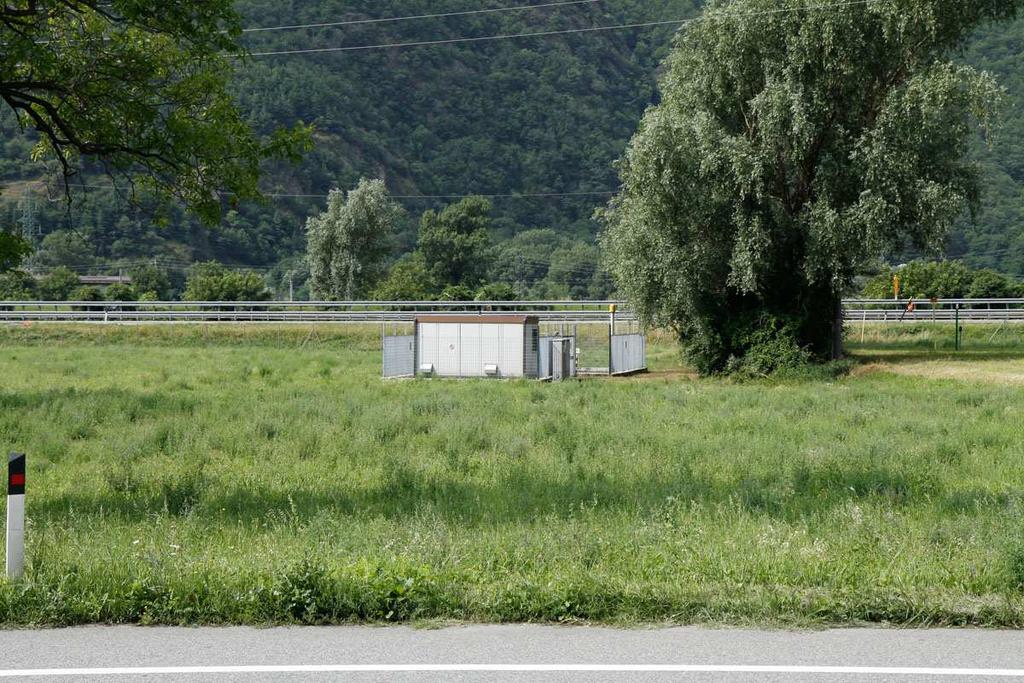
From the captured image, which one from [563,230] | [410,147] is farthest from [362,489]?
[410,147]

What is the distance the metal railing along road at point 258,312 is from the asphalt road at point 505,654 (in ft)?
167

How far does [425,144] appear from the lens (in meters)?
174

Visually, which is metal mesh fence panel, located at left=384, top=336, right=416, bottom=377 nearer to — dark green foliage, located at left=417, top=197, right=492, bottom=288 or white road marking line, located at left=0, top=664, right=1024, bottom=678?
white road marking line, located at left=0, top=664, right=1024, bottom=678

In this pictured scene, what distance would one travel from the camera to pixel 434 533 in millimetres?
9000

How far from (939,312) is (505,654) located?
57423 millimetres

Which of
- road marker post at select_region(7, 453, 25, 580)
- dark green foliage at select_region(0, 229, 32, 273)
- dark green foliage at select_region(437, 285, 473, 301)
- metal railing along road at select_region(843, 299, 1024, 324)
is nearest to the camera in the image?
road marker post at select_region(7, 453, 25, 580)

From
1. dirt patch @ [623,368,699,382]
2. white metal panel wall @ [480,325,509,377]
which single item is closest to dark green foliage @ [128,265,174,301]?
dirt patch @ [623,368,699,382]

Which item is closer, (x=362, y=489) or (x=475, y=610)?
(x=475, y=610)

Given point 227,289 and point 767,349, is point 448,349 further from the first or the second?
point 227,289

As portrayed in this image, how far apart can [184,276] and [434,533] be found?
118334 millimetres

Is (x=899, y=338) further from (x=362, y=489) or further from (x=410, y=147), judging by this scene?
(x=410, y=147)

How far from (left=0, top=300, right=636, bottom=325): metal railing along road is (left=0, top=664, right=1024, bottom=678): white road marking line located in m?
51.5

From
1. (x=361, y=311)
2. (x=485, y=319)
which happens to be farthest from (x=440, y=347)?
→ (x=361, y=311)

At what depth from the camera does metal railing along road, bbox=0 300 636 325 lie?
198 feet
